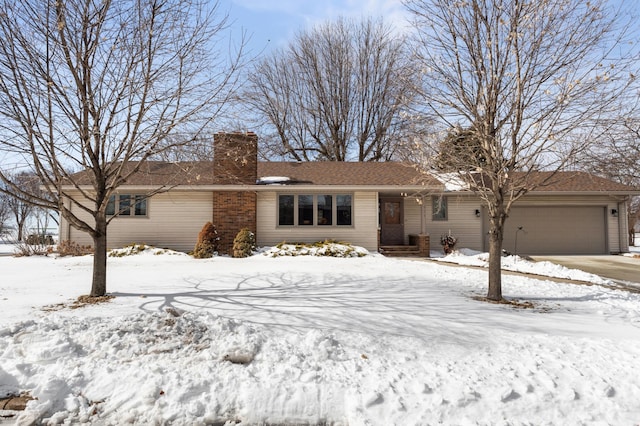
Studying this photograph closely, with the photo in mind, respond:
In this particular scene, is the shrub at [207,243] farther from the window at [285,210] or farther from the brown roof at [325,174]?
the window at [285,210]

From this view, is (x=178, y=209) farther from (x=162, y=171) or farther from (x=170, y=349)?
(x=170, y=349)

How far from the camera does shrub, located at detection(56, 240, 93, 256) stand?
1348 cm

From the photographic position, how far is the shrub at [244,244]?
43.2 feet

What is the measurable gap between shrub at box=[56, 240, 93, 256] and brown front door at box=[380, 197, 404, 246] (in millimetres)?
11994

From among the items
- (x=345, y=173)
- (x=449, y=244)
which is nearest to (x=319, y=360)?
(x=449, y=244)

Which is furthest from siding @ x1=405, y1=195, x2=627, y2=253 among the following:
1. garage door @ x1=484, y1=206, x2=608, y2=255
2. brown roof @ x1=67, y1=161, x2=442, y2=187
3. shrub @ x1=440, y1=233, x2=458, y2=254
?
brown roof @ x1=67, y1=161, x2=442, y2=187

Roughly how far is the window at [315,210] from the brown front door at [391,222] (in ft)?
7.25

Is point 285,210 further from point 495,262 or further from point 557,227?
point 557,227

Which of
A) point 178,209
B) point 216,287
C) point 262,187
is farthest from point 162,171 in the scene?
point 216,287

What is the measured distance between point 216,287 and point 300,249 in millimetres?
6427

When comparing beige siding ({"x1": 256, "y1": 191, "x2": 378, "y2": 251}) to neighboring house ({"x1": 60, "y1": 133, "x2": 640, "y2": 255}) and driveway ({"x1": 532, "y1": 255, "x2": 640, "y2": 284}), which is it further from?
driveway ({"x1": 532, "y1": 255, "x2": 640, "y2": 284})

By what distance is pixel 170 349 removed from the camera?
12.4 feet

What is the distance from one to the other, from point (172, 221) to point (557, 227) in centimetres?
1661

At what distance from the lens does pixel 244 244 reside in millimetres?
13234
